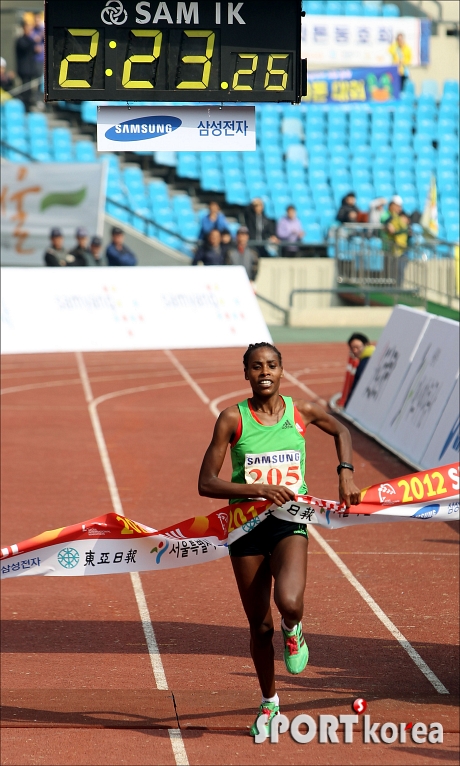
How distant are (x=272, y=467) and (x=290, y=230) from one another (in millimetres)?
22014

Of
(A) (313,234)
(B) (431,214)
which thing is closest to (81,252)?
Result: (A) (313,234)

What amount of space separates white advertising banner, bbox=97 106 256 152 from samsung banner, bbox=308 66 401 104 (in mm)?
27395

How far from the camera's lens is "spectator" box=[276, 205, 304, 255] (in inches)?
1088

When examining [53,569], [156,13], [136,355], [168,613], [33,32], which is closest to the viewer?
[53,569]

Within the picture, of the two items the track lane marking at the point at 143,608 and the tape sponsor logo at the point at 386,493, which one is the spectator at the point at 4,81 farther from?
the tape sponsor logo at the point at 386,493

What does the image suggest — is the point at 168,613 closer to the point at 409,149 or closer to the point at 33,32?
the point at 33,32

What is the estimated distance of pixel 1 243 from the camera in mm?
25703

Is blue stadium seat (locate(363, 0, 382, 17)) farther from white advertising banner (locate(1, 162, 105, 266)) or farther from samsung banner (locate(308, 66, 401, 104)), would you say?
white advertising banner (locate(1, 162, 105, 266))

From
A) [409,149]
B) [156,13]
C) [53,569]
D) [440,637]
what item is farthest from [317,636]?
[409,149]

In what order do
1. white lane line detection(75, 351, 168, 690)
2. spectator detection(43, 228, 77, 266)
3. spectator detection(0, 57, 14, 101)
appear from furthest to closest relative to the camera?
spectator detection(0, 57, 14, 101) < spectator detection(43, 228, 77, 266) < white lane line detection(75, 351, 168, 690)

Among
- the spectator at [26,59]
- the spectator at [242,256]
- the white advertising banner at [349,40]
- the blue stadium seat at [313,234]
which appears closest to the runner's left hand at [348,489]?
the spectator at [242,256]

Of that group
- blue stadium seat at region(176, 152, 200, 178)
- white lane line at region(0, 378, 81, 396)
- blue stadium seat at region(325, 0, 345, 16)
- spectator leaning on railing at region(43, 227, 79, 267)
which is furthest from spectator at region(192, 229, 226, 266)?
blue stadium seat at region(325, 0, 345, 16)

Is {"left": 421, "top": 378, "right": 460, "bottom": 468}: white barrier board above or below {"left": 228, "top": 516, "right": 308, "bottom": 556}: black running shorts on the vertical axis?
below

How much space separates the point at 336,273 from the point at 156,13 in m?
20.0
